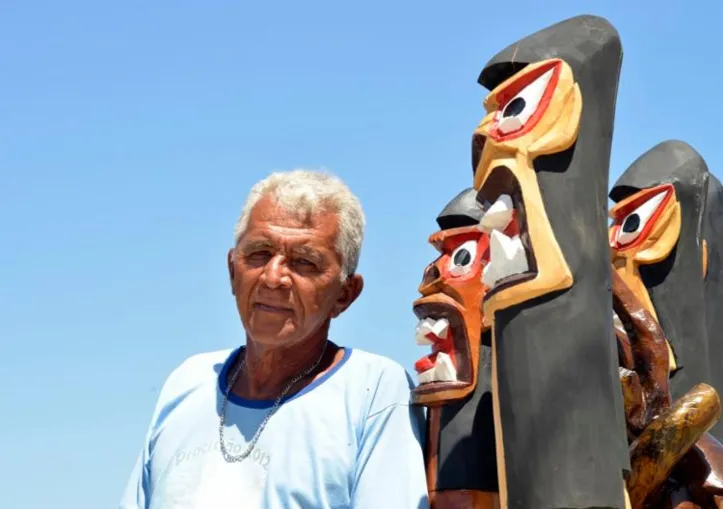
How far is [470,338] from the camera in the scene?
2.99 meters

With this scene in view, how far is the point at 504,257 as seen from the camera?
251 centimetres

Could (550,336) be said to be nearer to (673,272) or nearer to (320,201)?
(320,201)

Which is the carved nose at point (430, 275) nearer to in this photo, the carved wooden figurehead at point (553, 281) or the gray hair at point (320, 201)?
the gray hair at point (320, 201)

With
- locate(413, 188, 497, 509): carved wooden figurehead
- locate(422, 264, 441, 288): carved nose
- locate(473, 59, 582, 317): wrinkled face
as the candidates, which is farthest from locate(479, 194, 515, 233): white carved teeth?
locate(422, 264, 441, 288): carved nose

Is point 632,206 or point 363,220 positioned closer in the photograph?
point 363,220

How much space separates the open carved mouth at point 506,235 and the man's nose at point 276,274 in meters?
0.63

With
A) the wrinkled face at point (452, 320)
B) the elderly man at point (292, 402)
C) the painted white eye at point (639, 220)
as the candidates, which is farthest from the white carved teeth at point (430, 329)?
the painted white eye at point (639, 220)

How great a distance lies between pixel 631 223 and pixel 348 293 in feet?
3.14

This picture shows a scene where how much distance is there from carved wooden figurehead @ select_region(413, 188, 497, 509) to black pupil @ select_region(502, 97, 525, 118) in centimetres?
56

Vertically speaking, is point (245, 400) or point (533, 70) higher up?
point (533, 70)

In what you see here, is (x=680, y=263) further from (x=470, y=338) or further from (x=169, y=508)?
(x=169, y=508)

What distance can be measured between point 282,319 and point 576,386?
904 millimetres

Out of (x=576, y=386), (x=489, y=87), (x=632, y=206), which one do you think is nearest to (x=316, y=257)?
(x=489, y=87)

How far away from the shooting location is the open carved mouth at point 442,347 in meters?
2.94
